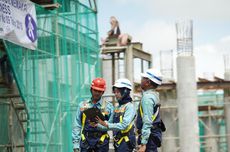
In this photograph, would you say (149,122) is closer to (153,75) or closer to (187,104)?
(153,75)

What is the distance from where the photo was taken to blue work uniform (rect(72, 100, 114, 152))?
1274cm

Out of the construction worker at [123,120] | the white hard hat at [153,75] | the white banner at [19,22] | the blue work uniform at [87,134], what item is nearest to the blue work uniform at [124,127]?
the construction worker at [123,120]

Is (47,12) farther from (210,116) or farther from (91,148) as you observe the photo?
(210,116)

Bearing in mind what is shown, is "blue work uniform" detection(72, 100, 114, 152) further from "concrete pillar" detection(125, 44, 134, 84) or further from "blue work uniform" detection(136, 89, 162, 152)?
"concrete pillar" detection(125, 44, 134, 84)

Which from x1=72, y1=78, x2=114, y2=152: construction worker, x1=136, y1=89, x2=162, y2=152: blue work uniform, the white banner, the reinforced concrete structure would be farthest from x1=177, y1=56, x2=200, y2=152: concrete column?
x1=136, y1=89, x2=162, y2=152: blue work uniform

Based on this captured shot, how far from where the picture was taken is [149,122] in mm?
12188

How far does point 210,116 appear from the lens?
43.2 m

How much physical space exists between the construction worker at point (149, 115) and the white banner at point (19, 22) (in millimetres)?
7035

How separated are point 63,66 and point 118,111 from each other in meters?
10.8

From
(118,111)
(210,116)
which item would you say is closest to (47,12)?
(118,111)

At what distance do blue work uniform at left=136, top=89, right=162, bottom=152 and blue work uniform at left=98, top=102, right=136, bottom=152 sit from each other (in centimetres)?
19

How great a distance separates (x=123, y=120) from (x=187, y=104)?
2443 centimetres

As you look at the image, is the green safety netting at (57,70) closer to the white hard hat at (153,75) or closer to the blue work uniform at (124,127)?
the blue work uniform at (124,127)

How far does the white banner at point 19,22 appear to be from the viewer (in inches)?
745
